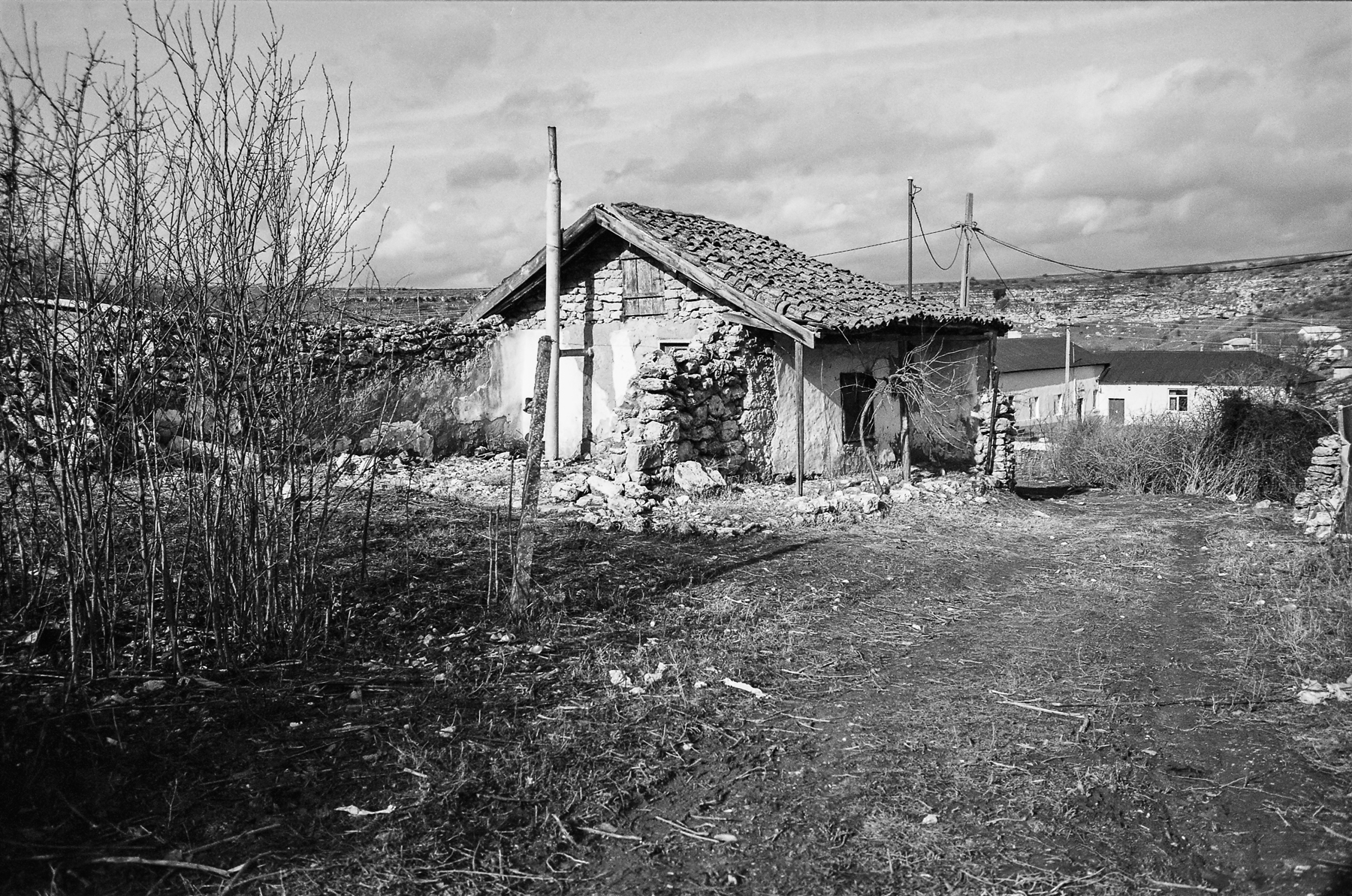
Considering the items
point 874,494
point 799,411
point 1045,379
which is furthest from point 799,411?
point 1045,379

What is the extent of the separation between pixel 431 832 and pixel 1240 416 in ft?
48.7

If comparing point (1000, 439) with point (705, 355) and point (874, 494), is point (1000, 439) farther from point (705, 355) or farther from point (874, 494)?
point (705, 355)

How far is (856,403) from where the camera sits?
13.1 m

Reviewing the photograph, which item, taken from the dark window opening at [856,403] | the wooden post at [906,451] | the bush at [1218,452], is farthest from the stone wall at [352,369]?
the bush at [1218,452]

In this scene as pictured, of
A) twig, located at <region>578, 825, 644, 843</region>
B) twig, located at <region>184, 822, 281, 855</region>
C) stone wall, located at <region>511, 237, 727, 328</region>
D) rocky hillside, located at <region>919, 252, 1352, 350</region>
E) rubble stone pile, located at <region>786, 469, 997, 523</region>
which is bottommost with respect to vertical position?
Result: twig, located at <region>578, 825, 644, 843</region>

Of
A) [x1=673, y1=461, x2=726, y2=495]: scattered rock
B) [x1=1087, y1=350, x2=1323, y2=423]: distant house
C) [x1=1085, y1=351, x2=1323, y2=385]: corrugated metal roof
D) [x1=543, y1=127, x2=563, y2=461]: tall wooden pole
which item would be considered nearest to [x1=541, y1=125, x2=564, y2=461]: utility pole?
[x1=543, y1=127, x2=563, y2=461]: tall wooden pole

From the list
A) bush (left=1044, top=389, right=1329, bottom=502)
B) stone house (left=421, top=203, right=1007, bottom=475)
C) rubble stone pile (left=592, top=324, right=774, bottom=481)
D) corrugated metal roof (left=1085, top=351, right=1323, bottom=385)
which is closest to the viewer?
rubble stone pile (left=592, top=324, right=774, bottom=481)

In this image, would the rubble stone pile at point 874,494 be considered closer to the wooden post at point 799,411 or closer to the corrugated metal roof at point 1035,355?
the wooden post at point 799,411

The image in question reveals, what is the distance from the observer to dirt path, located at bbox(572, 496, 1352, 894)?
3.06m

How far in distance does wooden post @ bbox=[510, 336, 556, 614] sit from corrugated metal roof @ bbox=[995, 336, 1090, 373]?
32.8 m

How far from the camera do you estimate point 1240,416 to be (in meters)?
14.1

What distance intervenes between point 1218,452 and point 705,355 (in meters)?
8.21

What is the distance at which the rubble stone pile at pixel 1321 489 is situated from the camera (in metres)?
9.48

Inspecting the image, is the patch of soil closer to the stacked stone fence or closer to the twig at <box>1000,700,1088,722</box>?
the twig at <box>1000,700,1088,722</box>
